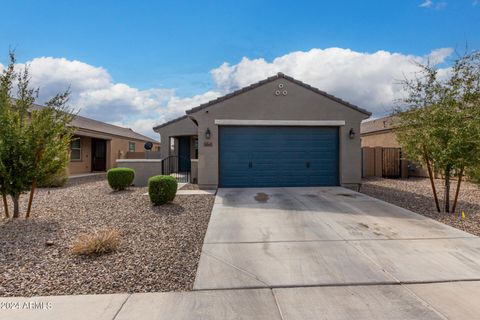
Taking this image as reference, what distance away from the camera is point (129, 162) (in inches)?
497

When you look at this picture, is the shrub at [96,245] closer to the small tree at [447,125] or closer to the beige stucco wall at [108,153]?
the small tree at [447,125]

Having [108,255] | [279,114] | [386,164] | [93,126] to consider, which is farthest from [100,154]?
[386,164]

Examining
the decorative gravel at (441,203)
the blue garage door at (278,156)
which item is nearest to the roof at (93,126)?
the blue garage door at (278,156)

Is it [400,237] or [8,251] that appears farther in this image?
[400,237]

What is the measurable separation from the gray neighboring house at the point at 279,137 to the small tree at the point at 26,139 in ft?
16.5

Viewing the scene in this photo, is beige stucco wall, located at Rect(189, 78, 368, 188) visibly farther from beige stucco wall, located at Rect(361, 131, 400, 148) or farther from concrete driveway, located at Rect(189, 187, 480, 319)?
beige stucco wall, located at Rect(361, 131, 400, 148)

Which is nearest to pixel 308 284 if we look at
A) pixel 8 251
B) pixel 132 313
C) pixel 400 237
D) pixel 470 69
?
pixel 132 313

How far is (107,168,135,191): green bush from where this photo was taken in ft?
34.0

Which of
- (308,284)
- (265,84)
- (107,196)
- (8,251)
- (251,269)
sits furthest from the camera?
(265,84)

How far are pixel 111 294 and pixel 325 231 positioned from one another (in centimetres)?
408

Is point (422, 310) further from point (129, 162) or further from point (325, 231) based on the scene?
point (129, 162)

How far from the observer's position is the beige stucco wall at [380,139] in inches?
819

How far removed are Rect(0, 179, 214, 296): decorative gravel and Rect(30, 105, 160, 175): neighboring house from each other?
11.6 meters

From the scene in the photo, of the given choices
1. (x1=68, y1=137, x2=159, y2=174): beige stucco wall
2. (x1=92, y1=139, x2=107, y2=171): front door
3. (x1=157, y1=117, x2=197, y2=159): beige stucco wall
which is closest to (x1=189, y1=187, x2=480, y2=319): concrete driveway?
(x1=157, y1=117, x2=197, y2=159): beige stucco wall
